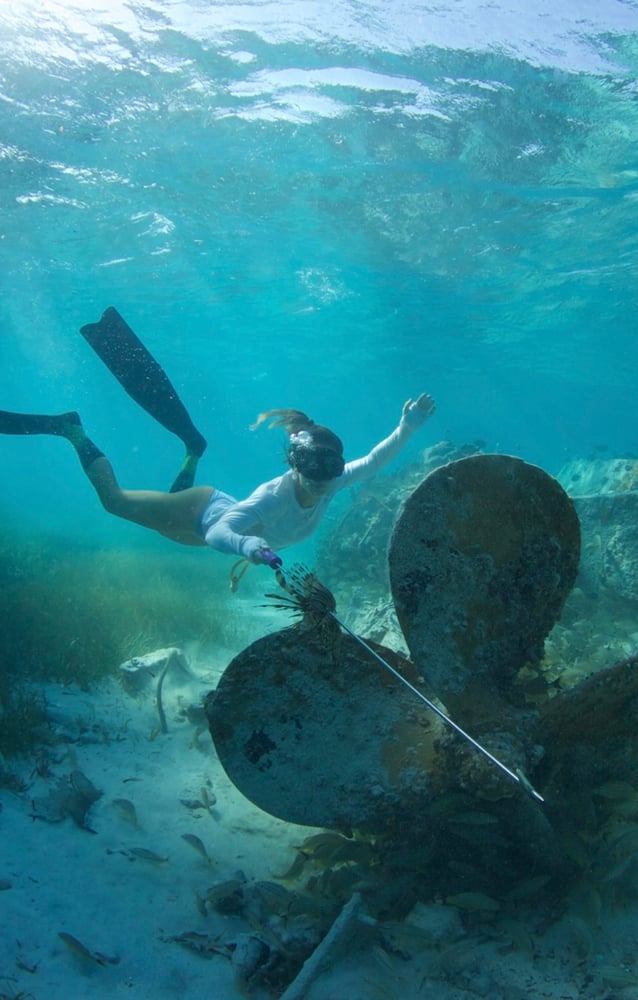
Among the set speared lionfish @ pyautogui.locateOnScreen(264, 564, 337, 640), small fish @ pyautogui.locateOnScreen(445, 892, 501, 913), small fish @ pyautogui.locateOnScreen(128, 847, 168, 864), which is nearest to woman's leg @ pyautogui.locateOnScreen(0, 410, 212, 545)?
small fish @ pyautogui.locateOnScreen(128, 847, 168, 864)

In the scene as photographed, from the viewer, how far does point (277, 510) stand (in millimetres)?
6387

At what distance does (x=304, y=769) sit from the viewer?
312 cm

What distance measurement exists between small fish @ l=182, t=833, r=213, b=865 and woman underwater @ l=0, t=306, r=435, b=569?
213cm

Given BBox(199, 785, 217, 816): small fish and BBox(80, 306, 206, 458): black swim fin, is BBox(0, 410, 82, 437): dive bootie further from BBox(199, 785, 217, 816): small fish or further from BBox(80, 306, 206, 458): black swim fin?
BBox(199, 785, 217, 816): small fish

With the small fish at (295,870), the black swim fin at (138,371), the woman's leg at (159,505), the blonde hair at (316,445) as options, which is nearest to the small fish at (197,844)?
the small fish at (295,870)

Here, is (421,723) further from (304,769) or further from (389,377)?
(389,377)

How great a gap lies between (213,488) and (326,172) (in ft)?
41.7

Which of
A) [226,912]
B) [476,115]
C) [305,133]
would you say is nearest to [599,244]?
[476,115]

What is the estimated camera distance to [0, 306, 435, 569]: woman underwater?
568 centimetres

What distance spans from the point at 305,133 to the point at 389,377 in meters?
36.3

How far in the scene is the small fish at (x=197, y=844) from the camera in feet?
13.1

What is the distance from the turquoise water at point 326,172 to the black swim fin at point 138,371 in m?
7.41

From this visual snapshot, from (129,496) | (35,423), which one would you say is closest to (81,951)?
(129,496)

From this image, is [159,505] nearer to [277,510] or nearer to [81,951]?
[277,510]
